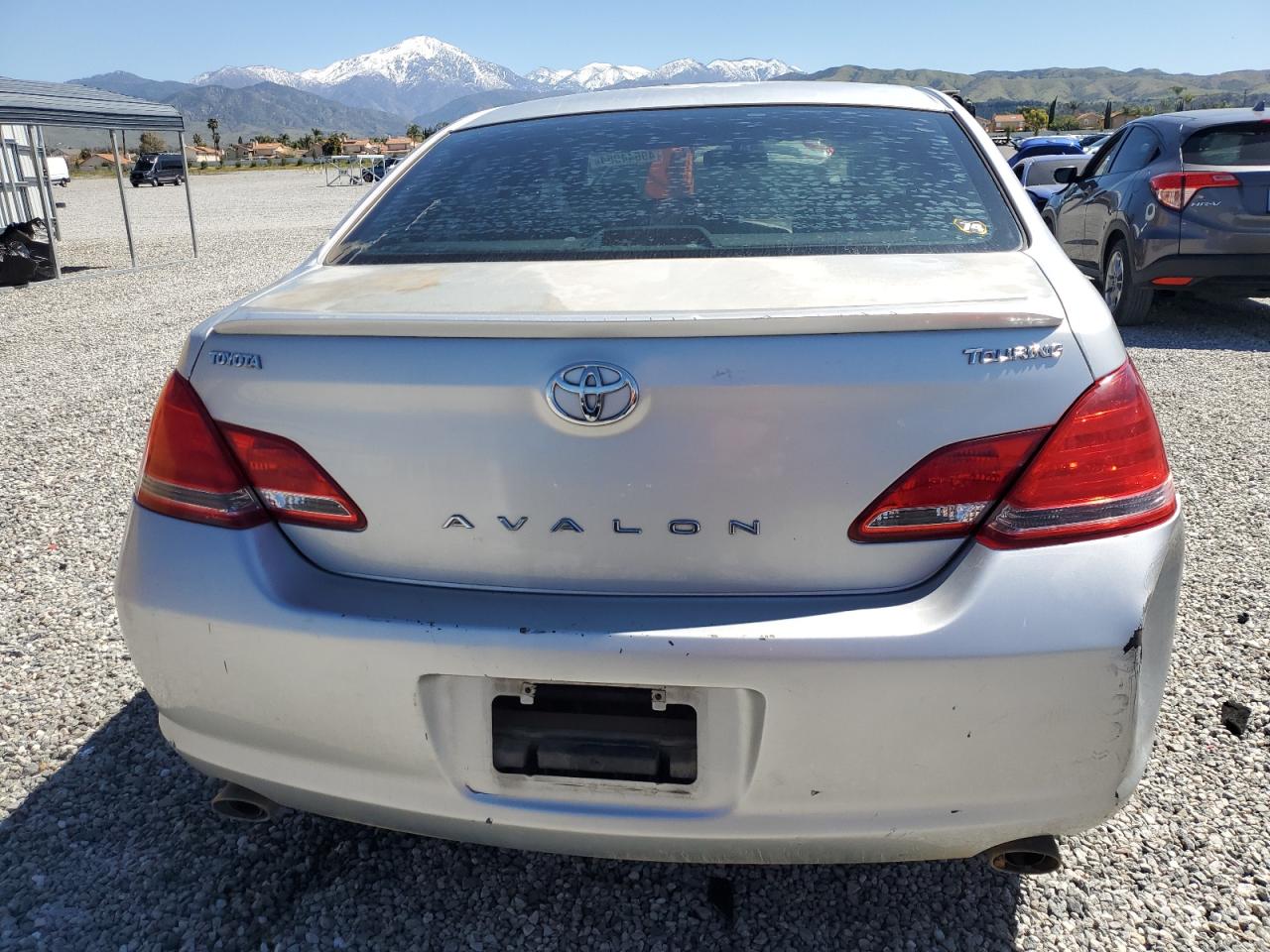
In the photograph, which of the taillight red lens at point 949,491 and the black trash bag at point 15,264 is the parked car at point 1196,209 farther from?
the black trash bag at point 15,264

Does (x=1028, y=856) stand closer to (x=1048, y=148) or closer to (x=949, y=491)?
(x=949, y=491)

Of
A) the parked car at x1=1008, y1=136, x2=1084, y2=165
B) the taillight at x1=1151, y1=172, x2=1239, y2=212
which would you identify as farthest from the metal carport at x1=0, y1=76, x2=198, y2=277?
the parked car at x1=1008, y1=136, x2=1084, y2=165

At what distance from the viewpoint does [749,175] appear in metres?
2.30

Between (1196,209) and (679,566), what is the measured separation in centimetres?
721

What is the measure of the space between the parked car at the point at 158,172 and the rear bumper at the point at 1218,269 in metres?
46.3

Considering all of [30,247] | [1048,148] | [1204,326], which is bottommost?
[1204,326]

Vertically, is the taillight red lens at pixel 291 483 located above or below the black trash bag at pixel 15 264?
above

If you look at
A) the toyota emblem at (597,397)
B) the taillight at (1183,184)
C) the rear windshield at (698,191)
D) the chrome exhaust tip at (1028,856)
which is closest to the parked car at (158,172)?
Result: the taillight at (1183,184)

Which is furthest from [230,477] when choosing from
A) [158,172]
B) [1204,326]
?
[158,172]

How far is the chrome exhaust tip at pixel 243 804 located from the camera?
5.87 feet

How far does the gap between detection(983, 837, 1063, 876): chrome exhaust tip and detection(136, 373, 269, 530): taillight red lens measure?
4.35 feet

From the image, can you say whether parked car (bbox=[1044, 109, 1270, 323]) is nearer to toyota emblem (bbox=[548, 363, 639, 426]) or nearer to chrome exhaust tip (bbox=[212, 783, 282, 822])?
toyota emblem (bbox=[548, 363, 639, 426])

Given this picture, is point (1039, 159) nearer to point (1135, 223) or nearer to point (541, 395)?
point (1135, 223)

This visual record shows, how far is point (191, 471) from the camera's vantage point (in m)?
1.68
